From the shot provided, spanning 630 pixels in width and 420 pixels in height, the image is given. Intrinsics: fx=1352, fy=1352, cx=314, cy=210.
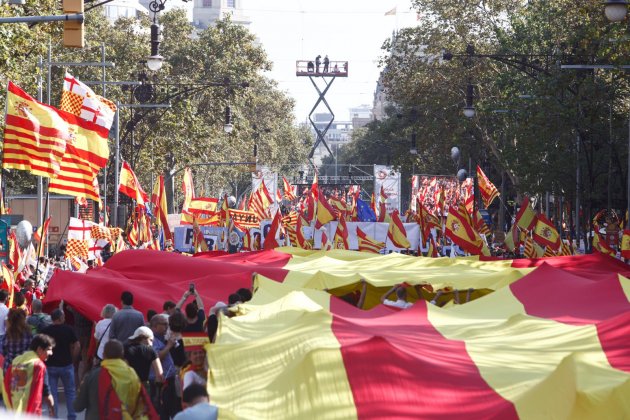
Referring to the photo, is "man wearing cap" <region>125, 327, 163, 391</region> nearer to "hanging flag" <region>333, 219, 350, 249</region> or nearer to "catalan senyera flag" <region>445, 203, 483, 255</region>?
"catalan senyera flag" <region>445, 203, 483, 255</region>

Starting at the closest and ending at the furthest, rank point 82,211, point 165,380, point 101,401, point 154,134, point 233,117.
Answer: point 101,401, point 165,380, point 82,211, point 154,134, point 233,117

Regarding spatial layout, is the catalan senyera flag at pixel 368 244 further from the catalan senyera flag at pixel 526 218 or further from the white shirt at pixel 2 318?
the white shirt at pixel 2 318

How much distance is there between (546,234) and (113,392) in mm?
20029

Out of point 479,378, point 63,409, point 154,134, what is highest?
point 154,134

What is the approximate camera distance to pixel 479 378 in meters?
8.62

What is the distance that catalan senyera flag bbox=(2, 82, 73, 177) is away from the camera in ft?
66.6

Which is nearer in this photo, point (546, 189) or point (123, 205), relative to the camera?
point (546, 189)

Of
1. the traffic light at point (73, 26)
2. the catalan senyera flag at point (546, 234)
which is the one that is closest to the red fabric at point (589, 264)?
the catalan senyera flag at point (546, 234)

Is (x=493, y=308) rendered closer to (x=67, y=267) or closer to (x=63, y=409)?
(x=63, y=409)

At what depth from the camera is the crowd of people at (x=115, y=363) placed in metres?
10.4

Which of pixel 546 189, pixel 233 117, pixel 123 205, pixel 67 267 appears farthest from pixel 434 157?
pixel 67 267

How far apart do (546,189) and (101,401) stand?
117 feet

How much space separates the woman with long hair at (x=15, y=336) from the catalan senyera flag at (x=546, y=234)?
58.8ft

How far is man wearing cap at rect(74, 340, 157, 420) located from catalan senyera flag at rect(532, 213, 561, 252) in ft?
64.1
